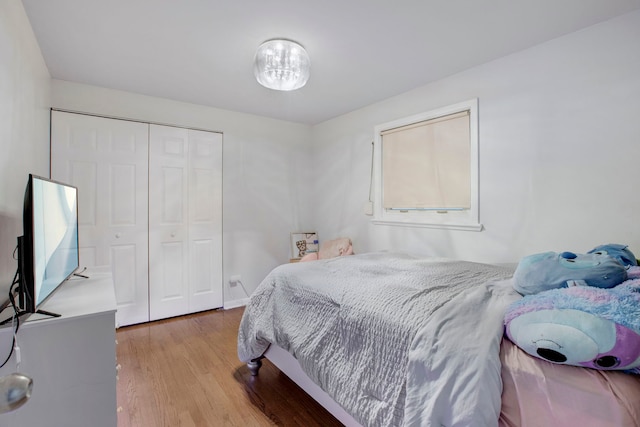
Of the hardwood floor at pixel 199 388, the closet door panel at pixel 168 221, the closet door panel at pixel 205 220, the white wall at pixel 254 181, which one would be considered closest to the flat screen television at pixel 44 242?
the hardwood floor at pixel 199 388

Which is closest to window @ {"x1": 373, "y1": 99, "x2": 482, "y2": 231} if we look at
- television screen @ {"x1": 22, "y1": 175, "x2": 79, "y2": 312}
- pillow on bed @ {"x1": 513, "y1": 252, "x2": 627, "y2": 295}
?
pillow on bed @ {"x1": 513, "y1": 252, "x2": 627, "y2": 295}

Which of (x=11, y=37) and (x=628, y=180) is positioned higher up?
→ (x=11, y=37)

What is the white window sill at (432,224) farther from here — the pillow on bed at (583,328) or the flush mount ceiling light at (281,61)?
the flush mount ceiling light at (281,61)

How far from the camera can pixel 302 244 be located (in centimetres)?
411

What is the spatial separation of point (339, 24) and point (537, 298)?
6.13ft

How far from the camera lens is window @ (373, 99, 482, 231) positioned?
8.55 feet

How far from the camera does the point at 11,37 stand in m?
1.56

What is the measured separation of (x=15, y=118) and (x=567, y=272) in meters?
2.84

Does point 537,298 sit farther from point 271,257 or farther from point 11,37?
point 271,257

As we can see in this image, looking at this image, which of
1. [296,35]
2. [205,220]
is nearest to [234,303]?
[205,220]

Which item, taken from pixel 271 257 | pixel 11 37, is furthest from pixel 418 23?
pixel 271 257

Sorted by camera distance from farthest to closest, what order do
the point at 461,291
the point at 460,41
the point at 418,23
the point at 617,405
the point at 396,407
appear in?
the point at 460,41 → the point at 418,23 → the point at 461,291 → the point at 396,407 → the point at 617,405

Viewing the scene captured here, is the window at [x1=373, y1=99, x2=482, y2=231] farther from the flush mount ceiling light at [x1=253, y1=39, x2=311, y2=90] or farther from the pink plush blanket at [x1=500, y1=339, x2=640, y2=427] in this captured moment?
the pink plush blanket at [x1=500, y1=339, x2=640, y2=427]

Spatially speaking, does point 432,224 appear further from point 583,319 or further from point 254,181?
point 254,181
